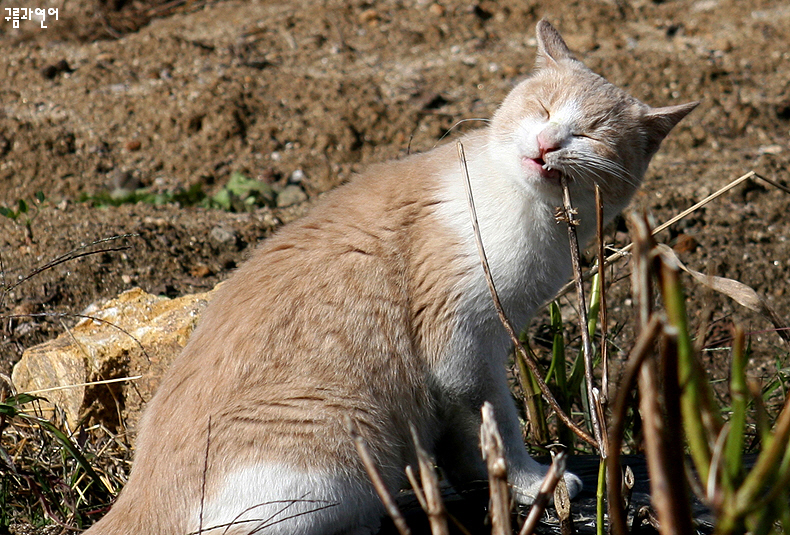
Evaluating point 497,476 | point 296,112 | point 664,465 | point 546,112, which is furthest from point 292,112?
point 664,465

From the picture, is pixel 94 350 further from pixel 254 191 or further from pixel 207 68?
pixel 207 68

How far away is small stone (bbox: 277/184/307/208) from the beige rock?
1.55m

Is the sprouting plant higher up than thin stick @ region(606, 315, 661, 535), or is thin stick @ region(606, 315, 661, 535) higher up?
the sprouting plant

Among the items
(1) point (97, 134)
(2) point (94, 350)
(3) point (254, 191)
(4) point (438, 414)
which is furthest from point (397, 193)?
(1) point (97, 134)

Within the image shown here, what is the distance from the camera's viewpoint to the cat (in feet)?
6.70

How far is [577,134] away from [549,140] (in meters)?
0.13

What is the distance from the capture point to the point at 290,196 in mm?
4551

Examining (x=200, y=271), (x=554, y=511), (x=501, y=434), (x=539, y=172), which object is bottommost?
(x=554, y=511)

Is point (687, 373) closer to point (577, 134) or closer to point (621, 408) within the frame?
point (621, 408)

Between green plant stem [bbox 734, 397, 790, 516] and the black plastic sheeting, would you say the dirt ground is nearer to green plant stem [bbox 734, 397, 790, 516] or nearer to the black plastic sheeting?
the black plastic sheeting

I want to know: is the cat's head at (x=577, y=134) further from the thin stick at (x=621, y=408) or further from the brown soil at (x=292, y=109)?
the brown soil at (x=292, y=109)

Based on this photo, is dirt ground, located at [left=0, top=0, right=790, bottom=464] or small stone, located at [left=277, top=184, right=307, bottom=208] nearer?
dirt ground, located at [left=0, top=0, right=790, bottom=464]

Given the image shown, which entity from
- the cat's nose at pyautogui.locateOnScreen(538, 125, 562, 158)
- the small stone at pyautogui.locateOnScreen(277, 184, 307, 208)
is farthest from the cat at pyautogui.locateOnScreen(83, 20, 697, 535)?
the small stone at pyautogui.locateOnScreen(277, 184, 307, 208)

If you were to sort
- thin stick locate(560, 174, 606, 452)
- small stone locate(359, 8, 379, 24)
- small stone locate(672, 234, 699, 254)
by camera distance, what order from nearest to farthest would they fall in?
thin stick locate(560, 174, 606, 452) < small stone locate(672, 234, 699, 254) < small stone locate(359, 8, 379, 24)
